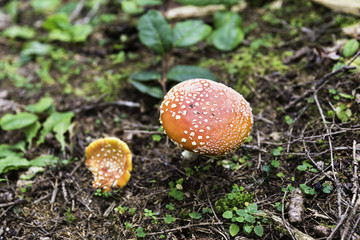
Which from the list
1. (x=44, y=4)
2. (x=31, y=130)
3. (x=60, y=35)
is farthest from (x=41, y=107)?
(x=44, y=4)

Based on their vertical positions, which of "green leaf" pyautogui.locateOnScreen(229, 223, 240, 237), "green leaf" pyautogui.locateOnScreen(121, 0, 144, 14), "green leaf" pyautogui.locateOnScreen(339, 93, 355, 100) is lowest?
"green leaf" pyautogui.locateOnScreen(229, 223, 240, 237)

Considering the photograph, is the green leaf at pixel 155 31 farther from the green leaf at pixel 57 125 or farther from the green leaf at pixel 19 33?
the green leaf at pixel 19 33

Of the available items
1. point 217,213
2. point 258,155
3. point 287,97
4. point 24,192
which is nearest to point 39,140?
point 24,192

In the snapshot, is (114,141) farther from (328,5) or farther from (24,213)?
(328,5)

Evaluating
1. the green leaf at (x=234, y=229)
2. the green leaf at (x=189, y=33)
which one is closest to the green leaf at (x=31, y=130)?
the green leaf at (x=189, y=33)

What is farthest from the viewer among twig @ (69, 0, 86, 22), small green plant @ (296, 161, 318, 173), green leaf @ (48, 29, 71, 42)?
twig @ (69, 0, 86, 22)

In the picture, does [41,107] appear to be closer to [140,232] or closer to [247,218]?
[140,232]

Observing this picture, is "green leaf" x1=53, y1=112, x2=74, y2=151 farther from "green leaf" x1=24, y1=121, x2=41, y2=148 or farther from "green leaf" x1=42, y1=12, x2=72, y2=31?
"green leaf" x1=42, y1=12, x2=72, y2=31

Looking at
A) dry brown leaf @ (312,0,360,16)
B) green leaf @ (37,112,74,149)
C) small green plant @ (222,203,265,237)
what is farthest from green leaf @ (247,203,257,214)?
dry brown leaf @ (312,0,360,16)
